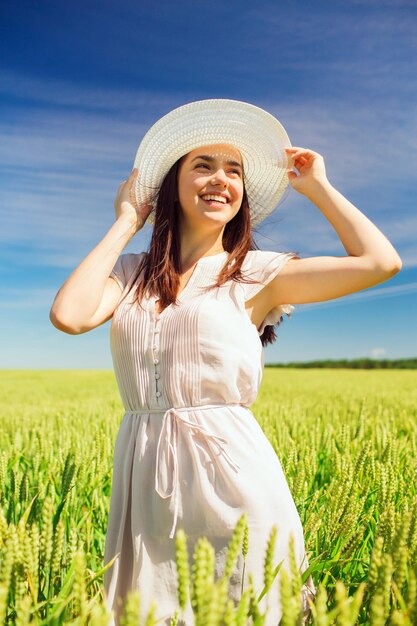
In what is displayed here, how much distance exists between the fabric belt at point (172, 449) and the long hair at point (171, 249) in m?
0.36

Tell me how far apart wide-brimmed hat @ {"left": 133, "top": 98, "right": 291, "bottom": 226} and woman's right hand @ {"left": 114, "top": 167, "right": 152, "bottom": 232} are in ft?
0.10

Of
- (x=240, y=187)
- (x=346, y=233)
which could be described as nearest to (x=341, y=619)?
(x=346, y=233)

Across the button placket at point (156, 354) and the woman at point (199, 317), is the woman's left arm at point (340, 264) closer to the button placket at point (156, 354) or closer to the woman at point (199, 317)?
the woman at point (199, 317)

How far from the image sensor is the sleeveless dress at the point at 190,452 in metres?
1.66

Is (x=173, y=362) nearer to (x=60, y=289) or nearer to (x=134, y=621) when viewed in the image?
(x=60, y=289)

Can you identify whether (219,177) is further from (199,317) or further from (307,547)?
(307,547)

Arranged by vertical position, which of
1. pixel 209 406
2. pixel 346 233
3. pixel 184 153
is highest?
pixel 184 153

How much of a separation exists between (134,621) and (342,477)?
4.29 feet

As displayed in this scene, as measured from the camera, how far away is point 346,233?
196 centimetres

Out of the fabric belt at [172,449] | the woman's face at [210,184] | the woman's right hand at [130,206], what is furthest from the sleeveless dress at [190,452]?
the woman's right hand at [130,206]

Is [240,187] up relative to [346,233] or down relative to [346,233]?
up

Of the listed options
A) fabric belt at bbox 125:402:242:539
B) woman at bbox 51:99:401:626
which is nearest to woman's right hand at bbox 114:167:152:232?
woman at bbox 51:99:401:626

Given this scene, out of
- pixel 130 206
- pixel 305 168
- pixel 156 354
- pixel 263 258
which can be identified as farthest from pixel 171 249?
pixel 305 168

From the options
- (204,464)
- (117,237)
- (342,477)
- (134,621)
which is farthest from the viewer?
(117,237)
